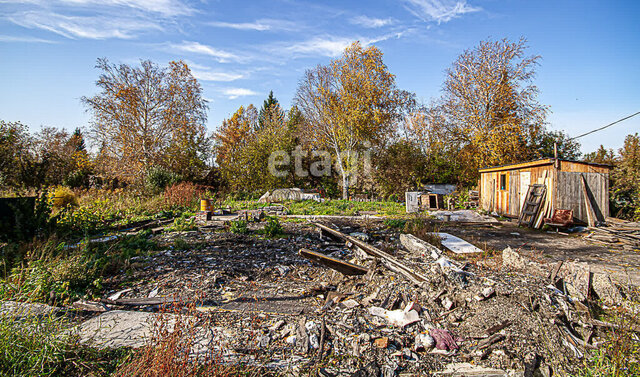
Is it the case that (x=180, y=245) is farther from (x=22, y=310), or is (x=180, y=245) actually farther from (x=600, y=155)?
(x=600, y=155)

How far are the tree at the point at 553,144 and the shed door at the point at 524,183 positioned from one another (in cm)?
692

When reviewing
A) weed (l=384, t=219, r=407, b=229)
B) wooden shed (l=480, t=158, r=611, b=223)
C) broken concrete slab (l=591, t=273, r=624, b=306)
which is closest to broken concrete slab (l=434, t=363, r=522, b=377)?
broken concrete slab (l=591, t=273, r=624, b=306)

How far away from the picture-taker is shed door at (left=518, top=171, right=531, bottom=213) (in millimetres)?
11000

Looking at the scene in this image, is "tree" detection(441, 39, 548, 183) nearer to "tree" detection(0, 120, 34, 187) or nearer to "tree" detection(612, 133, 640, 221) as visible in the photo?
"tree" detection(612, 133, 640, 221)

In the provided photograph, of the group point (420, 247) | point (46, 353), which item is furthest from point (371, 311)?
point (46, 353)

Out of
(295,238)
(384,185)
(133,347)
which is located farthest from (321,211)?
(133,347)

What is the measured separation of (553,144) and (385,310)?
18730mm

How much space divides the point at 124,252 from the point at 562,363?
6.11 m

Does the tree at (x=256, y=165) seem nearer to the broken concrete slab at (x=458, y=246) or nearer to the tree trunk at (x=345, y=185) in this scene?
the tree trunk at (x=345, y=185)

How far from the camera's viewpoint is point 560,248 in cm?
671

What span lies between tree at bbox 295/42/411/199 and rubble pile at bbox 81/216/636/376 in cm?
1489

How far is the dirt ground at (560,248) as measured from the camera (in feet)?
16.0

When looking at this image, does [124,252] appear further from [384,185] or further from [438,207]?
[384,185]

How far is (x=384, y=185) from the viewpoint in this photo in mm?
18719
